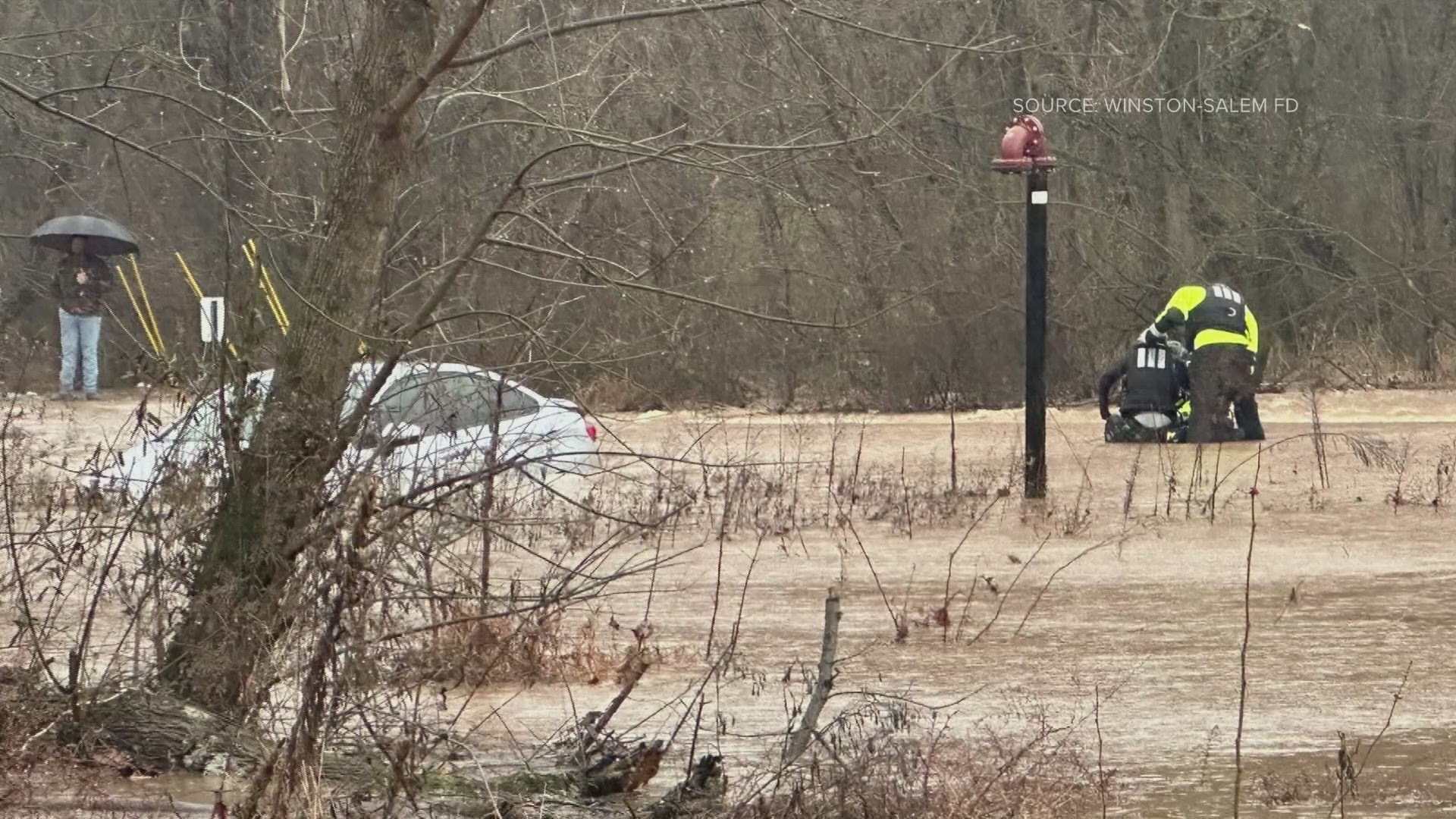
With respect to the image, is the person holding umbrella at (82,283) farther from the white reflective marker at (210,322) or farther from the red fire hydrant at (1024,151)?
the white reflective marker at (210,322)

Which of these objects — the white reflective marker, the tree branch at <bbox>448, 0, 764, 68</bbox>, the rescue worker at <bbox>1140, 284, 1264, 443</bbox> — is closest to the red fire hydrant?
the rescue worker at <bbox>1140, 284, 1264, 443</bbox>

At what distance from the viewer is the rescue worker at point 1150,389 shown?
68.5 ft

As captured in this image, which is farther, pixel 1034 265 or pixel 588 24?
pixel 1034 265

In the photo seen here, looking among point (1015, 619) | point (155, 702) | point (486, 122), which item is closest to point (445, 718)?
point (155, 702)

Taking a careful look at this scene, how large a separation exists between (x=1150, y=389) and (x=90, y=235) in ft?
47.8

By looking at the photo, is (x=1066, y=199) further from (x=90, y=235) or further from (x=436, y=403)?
(x=436, y=403)

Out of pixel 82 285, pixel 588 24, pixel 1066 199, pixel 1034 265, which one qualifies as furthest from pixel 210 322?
pixel 1066 199

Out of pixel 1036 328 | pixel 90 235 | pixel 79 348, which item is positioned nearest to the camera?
pixel 1036 328

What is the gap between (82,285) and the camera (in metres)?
28.7

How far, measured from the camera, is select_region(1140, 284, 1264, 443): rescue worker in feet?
66.5

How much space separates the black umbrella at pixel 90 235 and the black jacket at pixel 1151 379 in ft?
44.7

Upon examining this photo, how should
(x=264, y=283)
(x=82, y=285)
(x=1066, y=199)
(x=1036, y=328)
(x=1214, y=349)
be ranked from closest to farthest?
1. (x=264, y=283)
2. (x=1036, y=328)
3. (x=1214, y=349)
4. (x=82, y=285)
5. (x=1066, y=199)

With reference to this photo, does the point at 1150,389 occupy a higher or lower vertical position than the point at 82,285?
lower

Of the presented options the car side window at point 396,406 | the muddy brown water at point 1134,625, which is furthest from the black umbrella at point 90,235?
the car side window at point 396,406
